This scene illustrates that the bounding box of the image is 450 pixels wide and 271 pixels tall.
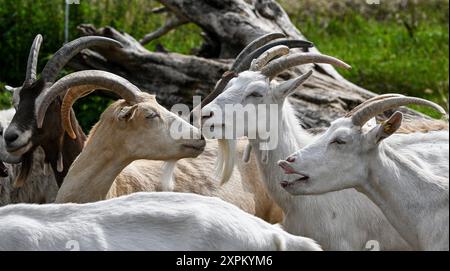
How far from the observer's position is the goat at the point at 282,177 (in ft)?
25.0

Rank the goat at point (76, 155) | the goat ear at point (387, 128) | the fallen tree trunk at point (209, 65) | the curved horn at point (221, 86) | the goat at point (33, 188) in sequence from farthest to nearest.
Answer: the fallen tree trunk at point (209, 65) → the goat at point (33, 188) → the curved horn at point (221, 86) → the goat at point (76, 155) → the goat ear at point (387, 128)

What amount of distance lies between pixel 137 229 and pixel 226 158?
189cm

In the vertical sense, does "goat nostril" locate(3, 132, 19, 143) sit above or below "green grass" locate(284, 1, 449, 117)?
below

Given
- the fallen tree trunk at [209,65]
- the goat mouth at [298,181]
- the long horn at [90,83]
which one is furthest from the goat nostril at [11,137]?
the fallen tree trunk at [209,65]

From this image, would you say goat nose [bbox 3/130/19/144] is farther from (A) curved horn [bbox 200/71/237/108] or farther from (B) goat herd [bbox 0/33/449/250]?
(A) curved horn [bbox 200/71/237/108]

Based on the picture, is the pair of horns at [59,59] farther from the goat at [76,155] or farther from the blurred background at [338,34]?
the blurred background at [338,34]

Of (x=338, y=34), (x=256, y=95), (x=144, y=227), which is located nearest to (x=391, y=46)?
(x=338, y=34)

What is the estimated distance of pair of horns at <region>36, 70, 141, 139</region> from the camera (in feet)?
25.0

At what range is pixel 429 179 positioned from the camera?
6953 millimetres

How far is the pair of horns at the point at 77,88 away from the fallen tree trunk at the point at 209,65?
7.52 ft

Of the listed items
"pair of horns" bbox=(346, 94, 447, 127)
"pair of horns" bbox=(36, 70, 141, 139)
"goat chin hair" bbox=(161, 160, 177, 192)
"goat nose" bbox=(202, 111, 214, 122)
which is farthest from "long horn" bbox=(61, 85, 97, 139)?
"pair of horns" bbox=(346, 94, 447, 127)

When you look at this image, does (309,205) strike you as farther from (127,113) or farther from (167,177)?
(127,113)

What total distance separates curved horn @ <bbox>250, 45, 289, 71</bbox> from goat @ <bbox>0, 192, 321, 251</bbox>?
187cm
